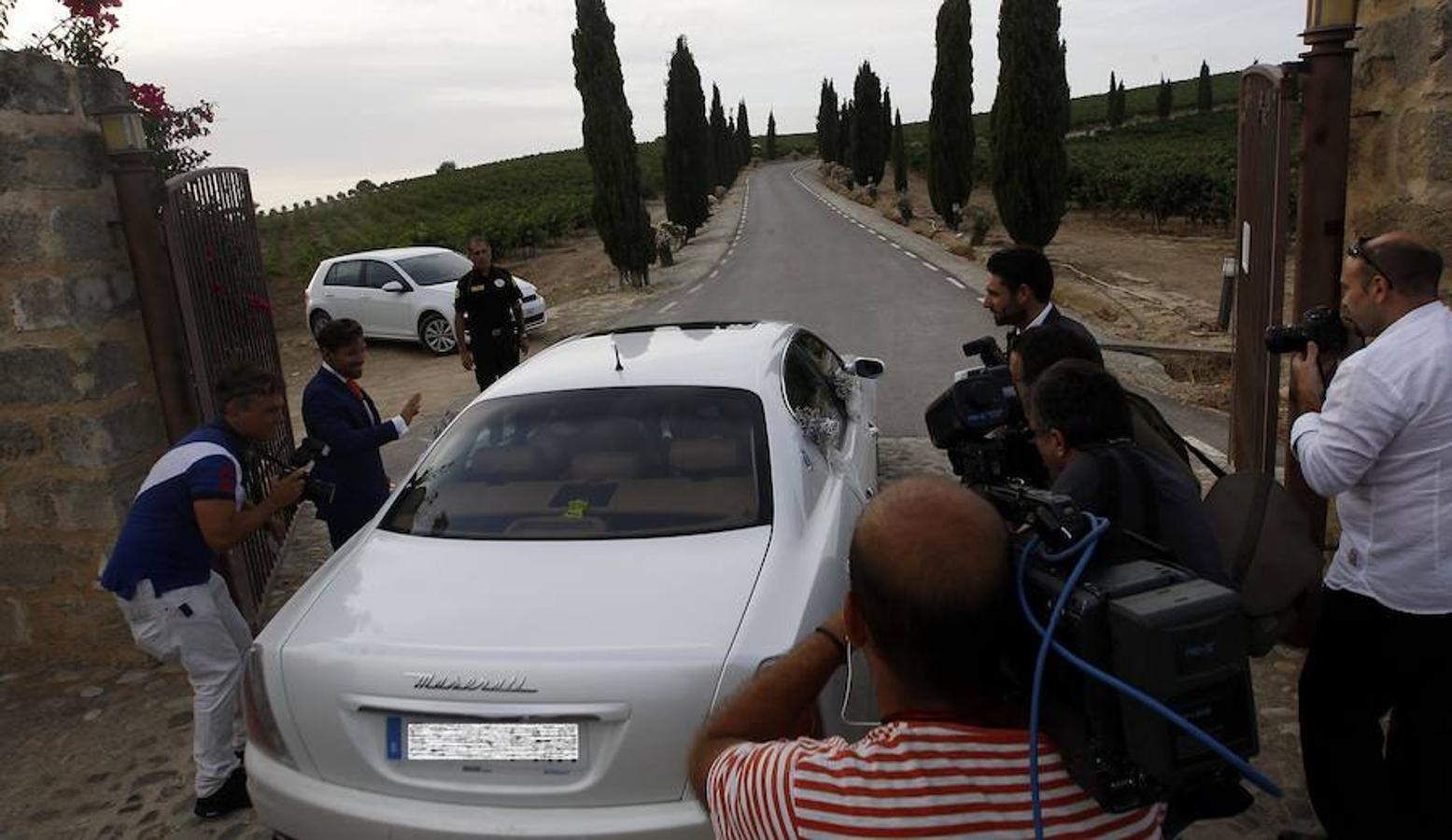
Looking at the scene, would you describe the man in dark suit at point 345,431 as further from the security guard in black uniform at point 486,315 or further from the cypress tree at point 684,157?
the cypress tree at point 684,157

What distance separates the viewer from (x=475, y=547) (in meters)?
3.13

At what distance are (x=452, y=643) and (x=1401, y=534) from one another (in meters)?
2.35

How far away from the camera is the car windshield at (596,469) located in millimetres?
3223

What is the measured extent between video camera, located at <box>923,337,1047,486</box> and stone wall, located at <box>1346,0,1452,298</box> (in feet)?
6.52

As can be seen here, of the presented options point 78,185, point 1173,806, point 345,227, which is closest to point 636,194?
point 78,185

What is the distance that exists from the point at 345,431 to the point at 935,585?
3562 millimetres

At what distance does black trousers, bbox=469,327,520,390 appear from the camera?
8.48 metres

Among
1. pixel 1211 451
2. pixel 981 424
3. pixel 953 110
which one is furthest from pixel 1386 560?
pixel 953 110

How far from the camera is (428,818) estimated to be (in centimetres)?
243

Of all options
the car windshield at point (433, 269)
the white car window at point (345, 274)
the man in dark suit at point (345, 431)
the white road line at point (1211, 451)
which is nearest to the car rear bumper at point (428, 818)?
the man in dark suit at point (345, 431)

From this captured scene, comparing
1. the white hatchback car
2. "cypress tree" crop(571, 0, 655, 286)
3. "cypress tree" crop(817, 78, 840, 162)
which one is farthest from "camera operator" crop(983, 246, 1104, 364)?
"cypress tree" crop(817, 78, 840, 162)

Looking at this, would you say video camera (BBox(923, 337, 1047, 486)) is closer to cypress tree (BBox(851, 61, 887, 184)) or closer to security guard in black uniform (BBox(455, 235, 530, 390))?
security guard in black uniform (BBox(455, 235, 530, 390))

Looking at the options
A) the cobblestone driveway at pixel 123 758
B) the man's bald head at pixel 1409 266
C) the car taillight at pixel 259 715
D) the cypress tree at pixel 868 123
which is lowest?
the cobblestone driveway at pixel 123 758

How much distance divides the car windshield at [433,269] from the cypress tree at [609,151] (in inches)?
248
